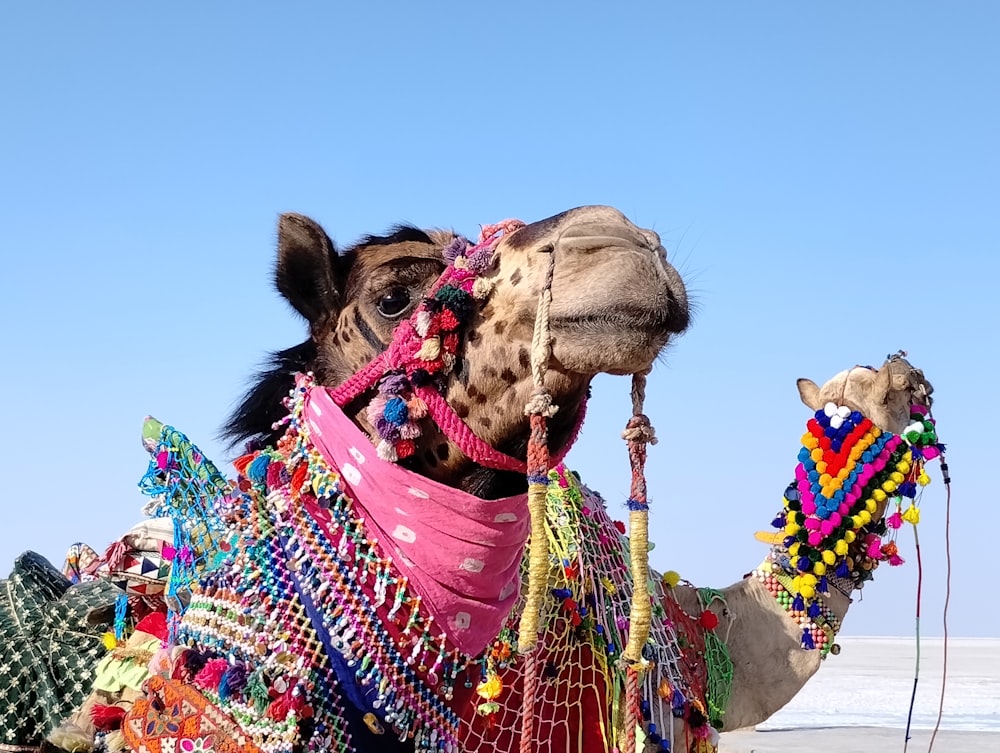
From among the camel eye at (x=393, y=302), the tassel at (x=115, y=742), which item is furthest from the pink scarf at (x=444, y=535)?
the tassel at (x=115, y=742)

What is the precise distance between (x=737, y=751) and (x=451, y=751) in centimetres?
953

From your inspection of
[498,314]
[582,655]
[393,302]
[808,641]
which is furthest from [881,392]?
[498,314]

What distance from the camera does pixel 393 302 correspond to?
2.98m

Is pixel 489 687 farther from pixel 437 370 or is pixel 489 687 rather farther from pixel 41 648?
pixel 41 648

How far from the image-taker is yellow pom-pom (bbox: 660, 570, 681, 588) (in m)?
4.79

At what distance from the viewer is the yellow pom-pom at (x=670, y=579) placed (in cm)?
479

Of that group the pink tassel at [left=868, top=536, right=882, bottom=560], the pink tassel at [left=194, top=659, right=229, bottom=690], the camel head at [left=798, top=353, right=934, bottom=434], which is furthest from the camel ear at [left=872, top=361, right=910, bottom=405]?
the pink tassel at [left=194, top=659, right=229, bottom=690]

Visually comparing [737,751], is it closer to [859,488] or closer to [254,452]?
[859,488]

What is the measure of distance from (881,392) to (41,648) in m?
3.49

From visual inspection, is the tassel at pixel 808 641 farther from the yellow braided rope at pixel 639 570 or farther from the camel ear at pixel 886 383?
the yellow braided rope at pixel 639 570

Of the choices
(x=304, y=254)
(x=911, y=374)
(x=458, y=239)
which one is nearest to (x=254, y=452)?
(x=304, y=254)

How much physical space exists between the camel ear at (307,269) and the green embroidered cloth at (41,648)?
138 centimetres

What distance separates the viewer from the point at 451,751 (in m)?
2.67

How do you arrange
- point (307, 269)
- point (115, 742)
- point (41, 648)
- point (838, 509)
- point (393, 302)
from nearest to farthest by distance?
point (115, 742)
point (393, 302)
point (307, 269)
point (41, 648)
point (838, 509)
